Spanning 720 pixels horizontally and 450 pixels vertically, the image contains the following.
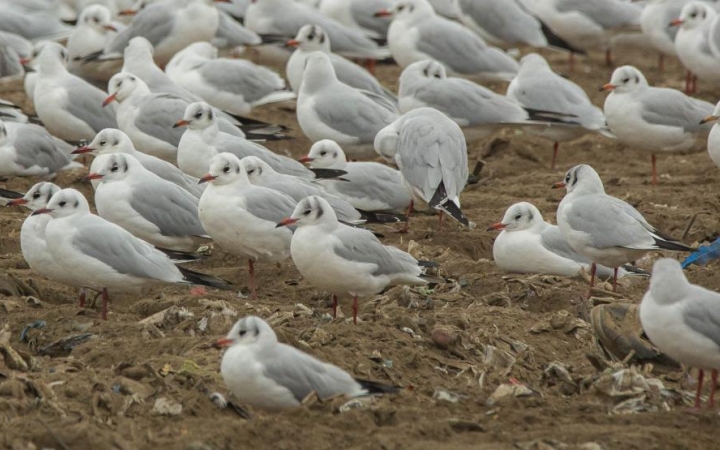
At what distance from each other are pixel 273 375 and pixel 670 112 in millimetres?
6879

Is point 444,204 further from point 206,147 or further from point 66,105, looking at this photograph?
point 66,105

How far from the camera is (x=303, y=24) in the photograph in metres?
16.9

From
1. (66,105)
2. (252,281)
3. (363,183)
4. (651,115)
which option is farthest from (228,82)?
(252,281)

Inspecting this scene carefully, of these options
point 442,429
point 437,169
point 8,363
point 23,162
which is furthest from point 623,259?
point 23,162

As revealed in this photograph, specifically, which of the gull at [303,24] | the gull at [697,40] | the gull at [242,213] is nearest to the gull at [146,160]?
the gull at [242,213]

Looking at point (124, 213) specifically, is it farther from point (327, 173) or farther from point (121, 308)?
point (327, 173)

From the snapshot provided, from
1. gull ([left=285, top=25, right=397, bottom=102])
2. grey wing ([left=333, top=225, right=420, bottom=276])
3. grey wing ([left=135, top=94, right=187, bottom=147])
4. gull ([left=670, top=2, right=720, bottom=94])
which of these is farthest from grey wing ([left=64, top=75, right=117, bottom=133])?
gull ([left=670, top=2, right=720, bottom=94])

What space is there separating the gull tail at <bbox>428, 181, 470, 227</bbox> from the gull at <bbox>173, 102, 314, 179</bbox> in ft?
3.44

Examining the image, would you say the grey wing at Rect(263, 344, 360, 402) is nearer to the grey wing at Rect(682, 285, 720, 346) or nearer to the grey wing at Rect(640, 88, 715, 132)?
the grey wing at Rect(682, 285, 720, 346)

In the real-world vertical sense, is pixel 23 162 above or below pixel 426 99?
below

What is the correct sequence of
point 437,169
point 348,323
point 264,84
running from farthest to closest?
point 264,84 < point 437,169 < point 348,323

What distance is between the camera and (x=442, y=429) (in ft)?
21.3

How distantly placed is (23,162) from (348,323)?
494 centimetres

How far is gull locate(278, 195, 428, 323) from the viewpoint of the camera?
8555 millimetres
